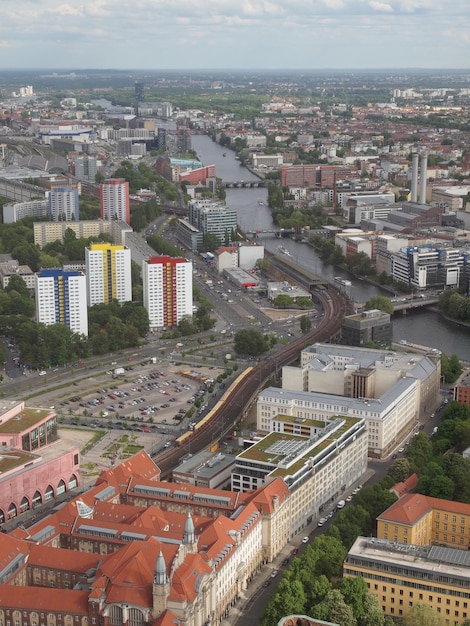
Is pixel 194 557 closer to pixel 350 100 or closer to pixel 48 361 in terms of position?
pixel 48 361

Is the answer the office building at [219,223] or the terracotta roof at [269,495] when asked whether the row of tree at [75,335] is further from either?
the office building at [219,223]

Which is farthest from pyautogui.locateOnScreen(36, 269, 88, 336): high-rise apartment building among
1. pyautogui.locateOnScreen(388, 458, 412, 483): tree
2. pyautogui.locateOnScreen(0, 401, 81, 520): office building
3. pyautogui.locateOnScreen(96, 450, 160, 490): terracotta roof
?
pyautogui.locateOnScreen(388, 458, 412, 483): tree

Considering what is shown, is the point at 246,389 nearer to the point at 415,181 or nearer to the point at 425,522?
the point at 425,522

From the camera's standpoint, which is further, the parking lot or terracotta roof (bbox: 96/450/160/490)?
the parking lot

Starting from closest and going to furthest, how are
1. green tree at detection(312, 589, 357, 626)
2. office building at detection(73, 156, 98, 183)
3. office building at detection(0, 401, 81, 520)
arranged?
green tree at detection(312, 589, 357, 626)
office building at detection(0, 401, 81, 520)
office building at detection(73, 156, 98, 183)

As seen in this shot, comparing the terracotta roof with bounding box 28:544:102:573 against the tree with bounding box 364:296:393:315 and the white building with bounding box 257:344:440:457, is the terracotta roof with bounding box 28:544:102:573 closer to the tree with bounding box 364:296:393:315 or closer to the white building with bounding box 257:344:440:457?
the white building with bounding box 257:344:440:457

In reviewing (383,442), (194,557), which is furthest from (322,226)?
(194,557)

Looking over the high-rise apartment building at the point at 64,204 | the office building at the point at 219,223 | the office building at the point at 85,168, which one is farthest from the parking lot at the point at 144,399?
the office building at the point at 85,168
